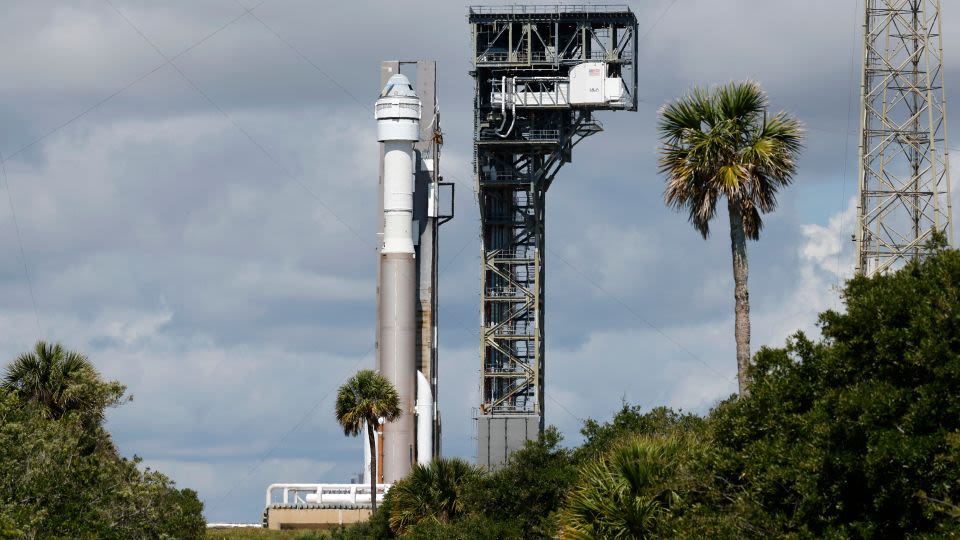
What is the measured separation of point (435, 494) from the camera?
71.6 meters

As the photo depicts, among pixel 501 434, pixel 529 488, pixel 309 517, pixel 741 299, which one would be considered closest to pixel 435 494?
pixel 529 488

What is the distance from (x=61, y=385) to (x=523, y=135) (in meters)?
60.7

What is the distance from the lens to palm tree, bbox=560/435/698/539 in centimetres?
4147

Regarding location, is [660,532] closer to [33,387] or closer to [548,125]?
[33,387]


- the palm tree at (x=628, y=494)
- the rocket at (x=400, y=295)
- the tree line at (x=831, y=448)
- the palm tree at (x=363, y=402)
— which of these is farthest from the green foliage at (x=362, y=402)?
the palm tree at (x=628, y=494)

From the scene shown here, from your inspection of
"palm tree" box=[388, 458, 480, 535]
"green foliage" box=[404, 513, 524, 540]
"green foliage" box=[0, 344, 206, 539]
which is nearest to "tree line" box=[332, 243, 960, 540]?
"green foliage" box=[0, 344, 206, 539]

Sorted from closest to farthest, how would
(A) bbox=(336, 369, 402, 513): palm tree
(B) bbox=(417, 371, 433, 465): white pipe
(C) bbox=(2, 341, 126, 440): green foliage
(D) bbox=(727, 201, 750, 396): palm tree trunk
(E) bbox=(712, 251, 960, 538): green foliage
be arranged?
(E) bbox=(712, 251, 960, 538): green foliage → (D) bbox=(727, 201, 750, 396): palm tree trunk → (C) bbox=(2, 341, 126, 440): green foliage → (A) bbox=(336, 369, 402, 513): palm tree → (B) bbox=(417, 371, 433, 465): white pipe

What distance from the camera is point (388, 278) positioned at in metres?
116

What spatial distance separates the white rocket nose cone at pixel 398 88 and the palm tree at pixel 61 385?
184 feet

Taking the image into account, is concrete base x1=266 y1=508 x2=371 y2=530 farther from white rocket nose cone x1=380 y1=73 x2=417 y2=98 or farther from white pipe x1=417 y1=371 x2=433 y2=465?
white rocket nose cone x1=380 y1=73 x2=417 y2=98

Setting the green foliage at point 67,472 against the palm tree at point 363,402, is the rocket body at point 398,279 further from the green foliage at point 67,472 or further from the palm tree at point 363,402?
the green foliage at point 67,472

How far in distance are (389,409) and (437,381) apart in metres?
33.7

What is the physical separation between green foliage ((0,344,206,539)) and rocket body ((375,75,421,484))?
164 ft

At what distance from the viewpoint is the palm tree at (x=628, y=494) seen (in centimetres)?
4147
